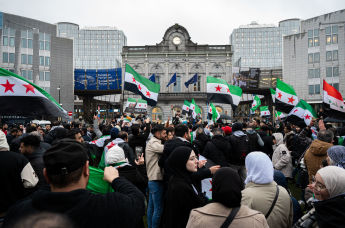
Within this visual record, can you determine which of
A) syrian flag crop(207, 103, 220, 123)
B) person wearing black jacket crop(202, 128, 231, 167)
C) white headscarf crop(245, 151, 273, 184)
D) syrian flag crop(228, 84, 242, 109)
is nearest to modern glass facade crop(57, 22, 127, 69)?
syrian flag crop(207, 103, 220, 123)

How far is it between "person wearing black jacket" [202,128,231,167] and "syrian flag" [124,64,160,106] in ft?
20.3

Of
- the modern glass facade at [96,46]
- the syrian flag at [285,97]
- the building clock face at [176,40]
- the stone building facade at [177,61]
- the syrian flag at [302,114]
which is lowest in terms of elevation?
the syrian flag at [302,114]

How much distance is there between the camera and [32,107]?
5.25m

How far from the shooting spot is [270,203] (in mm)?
3236

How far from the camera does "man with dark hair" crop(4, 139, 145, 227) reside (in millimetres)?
1861

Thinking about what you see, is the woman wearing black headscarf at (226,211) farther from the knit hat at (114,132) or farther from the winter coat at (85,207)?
the knit hat at (114,132)

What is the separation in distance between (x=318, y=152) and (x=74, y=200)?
5.08m

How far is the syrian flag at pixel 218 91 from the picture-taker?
1430cm

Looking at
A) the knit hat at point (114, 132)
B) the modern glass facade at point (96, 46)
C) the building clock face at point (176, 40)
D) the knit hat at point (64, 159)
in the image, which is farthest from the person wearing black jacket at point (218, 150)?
the modern glass facade at point (96, 46)

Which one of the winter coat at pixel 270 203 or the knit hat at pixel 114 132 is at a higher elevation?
the knit hat at pixel 114 132

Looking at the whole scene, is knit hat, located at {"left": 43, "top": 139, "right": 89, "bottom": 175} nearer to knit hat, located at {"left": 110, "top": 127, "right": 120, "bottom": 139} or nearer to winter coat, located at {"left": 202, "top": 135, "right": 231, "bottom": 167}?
knit hat, located at {"left": 110, "top": 127, "right": 120, "bottom": 139}

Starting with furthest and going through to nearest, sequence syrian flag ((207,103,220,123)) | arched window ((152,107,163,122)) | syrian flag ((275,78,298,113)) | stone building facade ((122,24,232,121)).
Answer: stone building facade ((122,24,232,121)) < arched window ((152,107,163,122)) < syrian flag ((207,103,220,123)) < syrian flag ((275,78,298,113))

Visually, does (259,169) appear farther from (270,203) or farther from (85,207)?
(85,207)

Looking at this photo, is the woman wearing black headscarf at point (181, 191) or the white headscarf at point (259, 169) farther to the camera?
the woman wearing black headscarf at point (181, 191)
